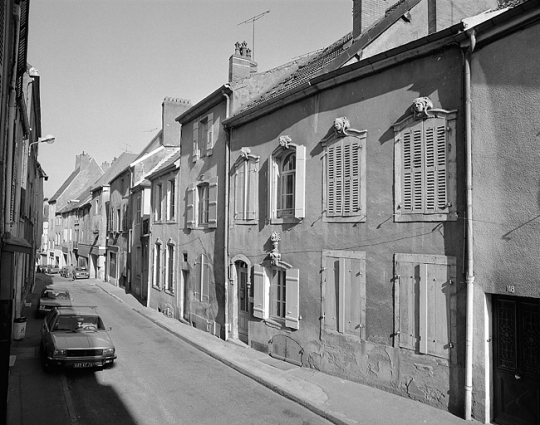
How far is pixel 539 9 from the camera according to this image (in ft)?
23.7

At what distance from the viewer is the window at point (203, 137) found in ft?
57.8

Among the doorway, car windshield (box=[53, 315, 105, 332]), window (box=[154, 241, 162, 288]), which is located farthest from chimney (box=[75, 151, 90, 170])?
car windshield (box=[53, 315, 105, 332])

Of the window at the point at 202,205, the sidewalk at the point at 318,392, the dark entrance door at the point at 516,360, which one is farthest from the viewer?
the window at the point at 202,205

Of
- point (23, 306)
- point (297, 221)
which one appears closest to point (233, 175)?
point (297, 221)

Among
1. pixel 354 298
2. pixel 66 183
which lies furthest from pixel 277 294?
pixel 66 183

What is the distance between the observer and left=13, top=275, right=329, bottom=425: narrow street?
344 inches

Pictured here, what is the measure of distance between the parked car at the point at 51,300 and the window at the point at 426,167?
633 inches

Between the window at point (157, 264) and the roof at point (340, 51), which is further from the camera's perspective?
the window at point (157, 264)

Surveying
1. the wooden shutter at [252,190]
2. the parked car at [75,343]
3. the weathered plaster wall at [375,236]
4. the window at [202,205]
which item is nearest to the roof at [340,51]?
the weathered plaster wall at [375,236]

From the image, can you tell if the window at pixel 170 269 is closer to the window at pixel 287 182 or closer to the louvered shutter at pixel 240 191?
the louvered shutter at pixel 240 191

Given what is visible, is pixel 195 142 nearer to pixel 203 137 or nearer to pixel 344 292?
pixel 203 137

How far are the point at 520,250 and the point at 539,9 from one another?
4068mm

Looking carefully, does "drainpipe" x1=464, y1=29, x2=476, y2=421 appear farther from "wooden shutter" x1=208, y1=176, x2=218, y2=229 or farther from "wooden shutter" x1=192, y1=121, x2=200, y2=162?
"wooden shutter" x1=192, y1=121, x2=200, y2=162

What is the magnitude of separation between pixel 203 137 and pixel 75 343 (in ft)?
32.8
